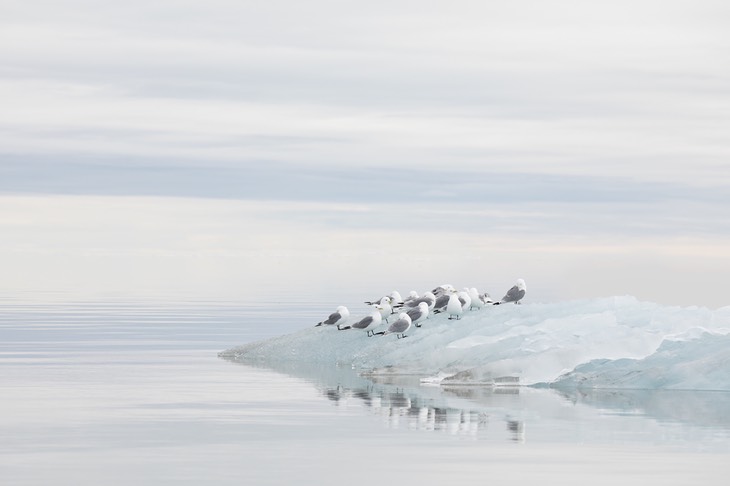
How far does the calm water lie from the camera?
705 inches

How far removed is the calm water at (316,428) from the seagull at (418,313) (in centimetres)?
363

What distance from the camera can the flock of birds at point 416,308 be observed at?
36784mm

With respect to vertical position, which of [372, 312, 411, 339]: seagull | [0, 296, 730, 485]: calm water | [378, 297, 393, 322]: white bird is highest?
[378, 297, 393, 322]: white bird

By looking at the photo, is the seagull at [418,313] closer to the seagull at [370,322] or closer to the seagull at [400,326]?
the seagull at [370,322]

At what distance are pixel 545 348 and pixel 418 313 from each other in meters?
6.40

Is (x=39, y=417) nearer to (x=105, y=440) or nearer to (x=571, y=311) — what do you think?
(x=105, y=440)

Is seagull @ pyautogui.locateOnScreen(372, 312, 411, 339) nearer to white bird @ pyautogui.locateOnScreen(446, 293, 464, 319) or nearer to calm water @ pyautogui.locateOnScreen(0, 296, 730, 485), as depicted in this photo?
white bird @ pyautogui.locateOnScreen(446, 293, 464, 319)

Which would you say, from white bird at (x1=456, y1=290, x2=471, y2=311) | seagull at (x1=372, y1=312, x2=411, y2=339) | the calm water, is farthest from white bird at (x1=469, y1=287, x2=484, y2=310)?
the calm water

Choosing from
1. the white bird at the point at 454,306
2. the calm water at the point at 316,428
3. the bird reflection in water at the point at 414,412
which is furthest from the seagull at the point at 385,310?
the bird reflection in water at the point at 414,412

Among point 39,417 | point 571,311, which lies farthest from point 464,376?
point 39,417

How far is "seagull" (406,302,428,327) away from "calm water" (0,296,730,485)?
11.9 ft

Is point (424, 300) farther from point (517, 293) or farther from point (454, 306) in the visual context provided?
point (517, 293)

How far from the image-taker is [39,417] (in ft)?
76.4

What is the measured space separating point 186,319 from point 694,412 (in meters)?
35.1
